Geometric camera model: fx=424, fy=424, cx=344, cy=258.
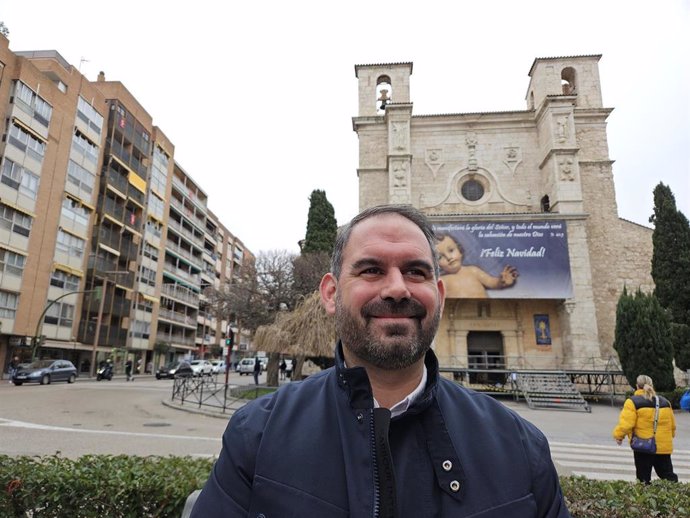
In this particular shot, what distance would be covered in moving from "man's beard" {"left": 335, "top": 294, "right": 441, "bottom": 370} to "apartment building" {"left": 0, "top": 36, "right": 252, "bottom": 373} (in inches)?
1033

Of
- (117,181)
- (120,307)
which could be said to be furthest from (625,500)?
(117,181)

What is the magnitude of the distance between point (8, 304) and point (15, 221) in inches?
212

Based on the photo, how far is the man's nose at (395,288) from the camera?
1.54m

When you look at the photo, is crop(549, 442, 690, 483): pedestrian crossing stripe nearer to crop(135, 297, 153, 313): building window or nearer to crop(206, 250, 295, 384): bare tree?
crop(206, 250, 295, 384): bare tree

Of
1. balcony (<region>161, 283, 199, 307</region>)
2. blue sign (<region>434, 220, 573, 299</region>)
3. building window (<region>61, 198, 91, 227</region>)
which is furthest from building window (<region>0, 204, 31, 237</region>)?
blue sign (<region>434, 220, 573, 299</region>)

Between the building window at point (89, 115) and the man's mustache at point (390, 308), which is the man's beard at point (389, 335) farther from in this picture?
the building window at point (89, 115)

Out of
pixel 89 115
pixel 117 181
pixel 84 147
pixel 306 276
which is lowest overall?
pixel 306 276

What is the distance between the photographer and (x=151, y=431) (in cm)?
1094

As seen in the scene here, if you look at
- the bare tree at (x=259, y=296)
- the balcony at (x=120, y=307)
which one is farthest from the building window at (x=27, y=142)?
the bare tree at (x=259, y=296)

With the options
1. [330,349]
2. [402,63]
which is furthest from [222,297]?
[402,63]

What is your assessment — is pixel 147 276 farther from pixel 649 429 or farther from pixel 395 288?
pixel 395 288

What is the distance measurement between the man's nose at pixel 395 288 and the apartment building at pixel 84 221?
2626 cm

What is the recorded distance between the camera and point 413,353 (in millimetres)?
1498

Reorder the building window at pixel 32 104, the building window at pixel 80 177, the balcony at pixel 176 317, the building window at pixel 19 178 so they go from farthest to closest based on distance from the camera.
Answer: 1. the balcony at pixel 176 317
2. the building window at pixel 80 177
3. the building window at pixel 32 104
4. the building window at pixel 19 178
